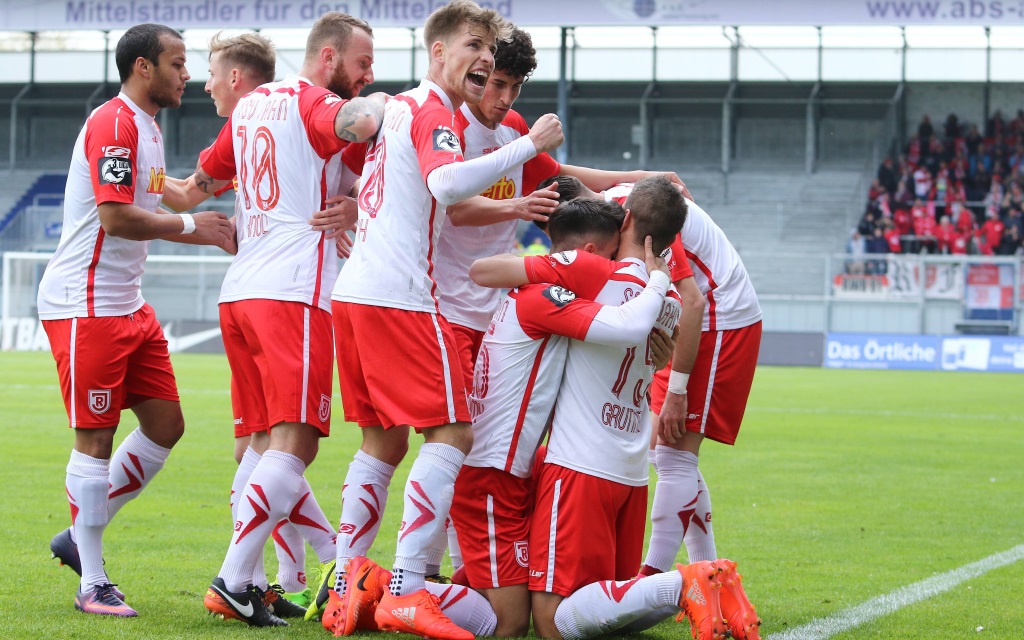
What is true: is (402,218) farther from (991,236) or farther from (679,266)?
(991,236)

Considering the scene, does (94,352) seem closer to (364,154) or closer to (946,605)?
(364,154)

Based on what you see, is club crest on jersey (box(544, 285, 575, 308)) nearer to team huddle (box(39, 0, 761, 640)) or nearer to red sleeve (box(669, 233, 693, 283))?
team huddle (box(39, 0, 761, 640))

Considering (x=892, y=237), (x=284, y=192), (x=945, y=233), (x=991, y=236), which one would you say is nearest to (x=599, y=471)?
(x=284, y=192)

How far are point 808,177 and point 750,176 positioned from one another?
174 centimetres

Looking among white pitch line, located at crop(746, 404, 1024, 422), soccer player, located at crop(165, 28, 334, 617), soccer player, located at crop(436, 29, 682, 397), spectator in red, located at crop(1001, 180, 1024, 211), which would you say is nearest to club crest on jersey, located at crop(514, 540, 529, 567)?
soccer player, located at crop(436, 29, 682, 397)

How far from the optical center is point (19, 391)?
56.3 feet

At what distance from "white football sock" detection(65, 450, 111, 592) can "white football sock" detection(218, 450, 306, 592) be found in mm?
708

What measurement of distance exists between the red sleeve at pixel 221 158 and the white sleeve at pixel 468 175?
50.4 inches

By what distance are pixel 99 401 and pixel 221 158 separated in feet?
3.76

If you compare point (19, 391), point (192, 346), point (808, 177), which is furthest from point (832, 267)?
point (19, 391)

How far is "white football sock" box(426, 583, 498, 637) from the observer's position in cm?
455

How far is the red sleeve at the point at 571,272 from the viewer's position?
4699 mm

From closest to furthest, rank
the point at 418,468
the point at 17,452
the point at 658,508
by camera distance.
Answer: the point at 418,468 → the point at 658,508 → the point at 17,452

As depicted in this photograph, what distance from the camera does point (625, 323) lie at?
4535 mm
